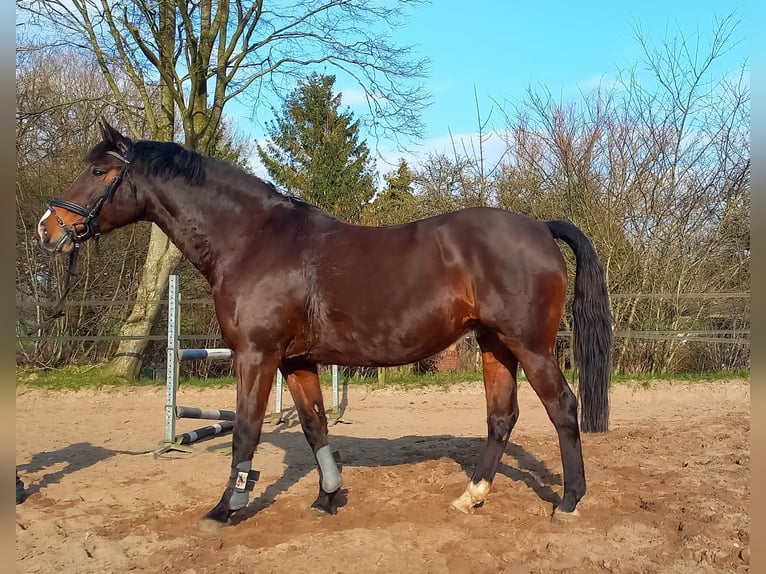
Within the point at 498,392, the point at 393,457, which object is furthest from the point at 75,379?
the point at 498,392

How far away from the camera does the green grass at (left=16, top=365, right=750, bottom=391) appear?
407 inches

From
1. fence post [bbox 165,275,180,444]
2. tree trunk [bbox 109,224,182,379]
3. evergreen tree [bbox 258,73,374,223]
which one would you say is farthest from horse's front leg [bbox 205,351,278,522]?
evergreen tree [bbox 258,73,374,223]

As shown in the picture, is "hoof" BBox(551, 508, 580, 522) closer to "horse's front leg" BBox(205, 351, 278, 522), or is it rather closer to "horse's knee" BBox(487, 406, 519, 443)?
"horse's knee" BBox(487, 406, 519, 443)

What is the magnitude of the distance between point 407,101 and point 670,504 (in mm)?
11261

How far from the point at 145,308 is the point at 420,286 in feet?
30.5

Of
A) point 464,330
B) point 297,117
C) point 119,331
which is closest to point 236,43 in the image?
point 119,331

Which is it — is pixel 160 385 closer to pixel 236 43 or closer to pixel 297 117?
pixel 236 43

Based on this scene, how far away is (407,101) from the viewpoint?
1312cm

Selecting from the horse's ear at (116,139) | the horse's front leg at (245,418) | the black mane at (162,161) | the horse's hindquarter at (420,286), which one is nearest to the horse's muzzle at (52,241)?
the black mane at (162,161)

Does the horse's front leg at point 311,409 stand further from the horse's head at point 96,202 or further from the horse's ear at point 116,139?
the horse's ear at point 116,139

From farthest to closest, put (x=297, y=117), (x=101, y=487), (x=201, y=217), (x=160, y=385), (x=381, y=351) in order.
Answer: (x=297, y=117), (x=160, y=385), (x=101, y=487), (x=201, y=217), (x=381, y=351)

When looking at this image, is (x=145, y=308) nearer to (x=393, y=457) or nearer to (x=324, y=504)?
(x=393, y=457)


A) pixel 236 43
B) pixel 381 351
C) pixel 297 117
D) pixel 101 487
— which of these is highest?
pixel 297 117

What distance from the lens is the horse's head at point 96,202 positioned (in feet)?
11.6
